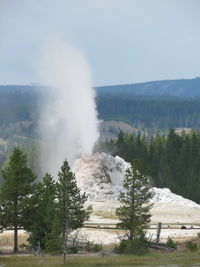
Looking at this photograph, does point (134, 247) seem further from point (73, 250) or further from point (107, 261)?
point (107, 261)

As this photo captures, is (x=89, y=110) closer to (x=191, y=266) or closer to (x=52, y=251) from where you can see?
(x=52, y=251)

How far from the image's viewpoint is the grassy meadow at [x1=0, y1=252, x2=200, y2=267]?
3709cm

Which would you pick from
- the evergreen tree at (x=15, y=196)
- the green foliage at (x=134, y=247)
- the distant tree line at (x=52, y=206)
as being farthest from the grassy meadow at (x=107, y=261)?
the evergreen tree at (x=15, y=196)

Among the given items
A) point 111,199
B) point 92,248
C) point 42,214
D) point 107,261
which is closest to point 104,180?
point 111,199

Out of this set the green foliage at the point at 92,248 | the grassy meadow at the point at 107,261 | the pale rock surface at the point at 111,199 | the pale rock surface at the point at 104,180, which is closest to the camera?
the grassy meadow at the point at 107,261

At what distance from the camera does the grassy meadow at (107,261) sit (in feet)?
122

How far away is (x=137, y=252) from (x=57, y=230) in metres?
6.87

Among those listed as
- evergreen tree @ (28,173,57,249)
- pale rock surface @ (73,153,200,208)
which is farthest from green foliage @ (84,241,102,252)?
pale rock surface @ (73,153,200,208)

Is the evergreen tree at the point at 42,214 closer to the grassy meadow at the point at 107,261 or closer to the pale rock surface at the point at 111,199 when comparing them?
the grassy meadow at the point at 107,261

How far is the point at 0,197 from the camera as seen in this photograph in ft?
163

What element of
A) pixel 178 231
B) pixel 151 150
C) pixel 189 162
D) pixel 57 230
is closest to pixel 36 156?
pixel 151 150

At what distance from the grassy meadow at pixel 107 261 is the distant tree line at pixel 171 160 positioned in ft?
257

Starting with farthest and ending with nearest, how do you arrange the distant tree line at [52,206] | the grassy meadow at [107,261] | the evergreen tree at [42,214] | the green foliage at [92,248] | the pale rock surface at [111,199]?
the pale rock surface at [111,199]
the green foliage at [92,248]
the evergreen tree at [42,214]
the distant tree line at [52,206]
the grassy meadow at [107,261]

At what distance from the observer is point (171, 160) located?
131875 mm
